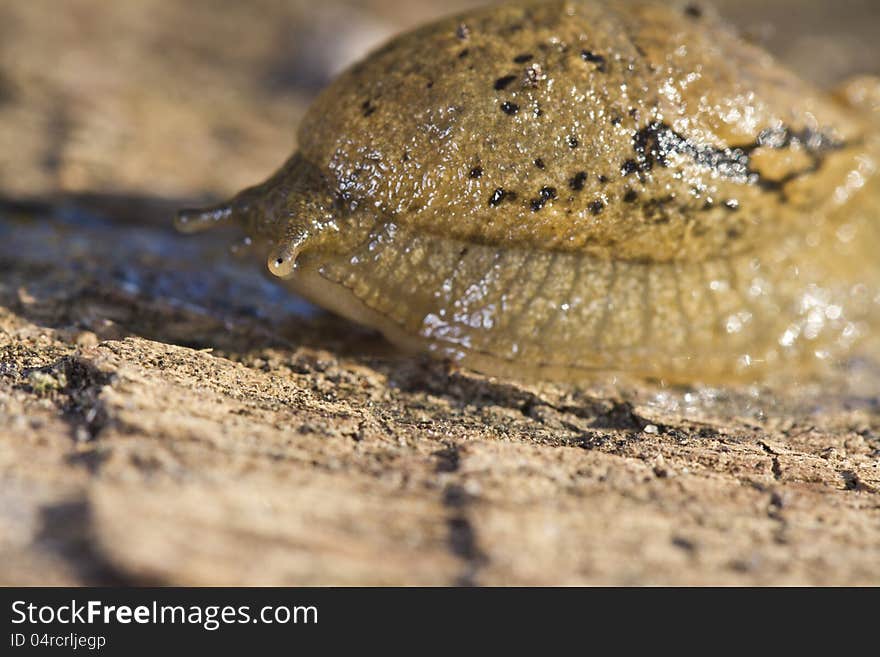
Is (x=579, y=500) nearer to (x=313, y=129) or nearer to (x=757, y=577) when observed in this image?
(x=757, y=577)

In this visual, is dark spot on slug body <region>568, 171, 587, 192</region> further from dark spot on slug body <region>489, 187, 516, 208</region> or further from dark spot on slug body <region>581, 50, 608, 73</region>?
dark spot on slug body <region>581, 50, 608, 73</region>

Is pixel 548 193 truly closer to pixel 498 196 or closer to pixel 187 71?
Answer: pixel 498 196

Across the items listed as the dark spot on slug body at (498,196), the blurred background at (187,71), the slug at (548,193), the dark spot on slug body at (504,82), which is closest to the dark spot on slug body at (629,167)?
the slug at (548,193)

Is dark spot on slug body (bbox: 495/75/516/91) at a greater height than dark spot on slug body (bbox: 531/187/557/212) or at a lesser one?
greater

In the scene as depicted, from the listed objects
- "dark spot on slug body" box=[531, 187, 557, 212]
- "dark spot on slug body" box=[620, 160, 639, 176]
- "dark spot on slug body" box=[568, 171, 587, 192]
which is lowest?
"dark spot on slug body" box=[531, 187, 557, 212]

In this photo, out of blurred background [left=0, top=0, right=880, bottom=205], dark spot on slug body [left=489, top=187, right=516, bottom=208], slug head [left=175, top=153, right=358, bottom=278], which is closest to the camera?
slug head [left=175, top=153, right=358, bottom=278]

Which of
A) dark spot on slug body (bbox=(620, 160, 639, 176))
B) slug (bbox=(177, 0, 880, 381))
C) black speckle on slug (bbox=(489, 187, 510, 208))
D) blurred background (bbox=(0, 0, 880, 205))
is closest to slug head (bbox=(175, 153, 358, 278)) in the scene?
slug (bbox=(177, 0, 880, 381))
